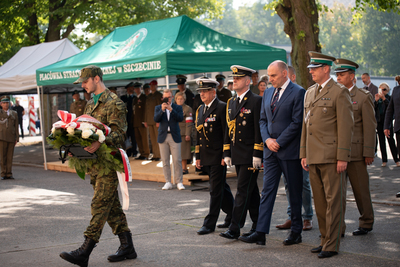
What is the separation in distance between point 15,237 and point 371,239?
4.55 meters

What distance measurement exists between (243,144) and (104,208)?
1.91 metres

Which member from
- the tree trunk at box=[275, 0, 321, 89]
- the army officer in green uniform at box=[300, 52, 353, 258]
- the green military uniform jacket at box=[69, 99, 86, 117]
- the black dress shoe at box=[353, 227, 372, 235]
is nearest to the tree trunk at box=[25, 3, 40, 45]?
the green military uniform jacket at box=[69, 99, 86, 117]

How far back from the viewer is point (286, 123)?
223 inches

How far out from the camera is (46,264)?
17.0 feet

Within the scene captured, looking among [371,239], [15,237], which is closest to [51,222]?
[15,237]

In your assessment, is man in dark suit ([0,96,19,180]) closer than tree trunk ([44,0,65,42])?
Yes

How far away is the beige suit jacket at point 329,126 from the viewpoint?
5.05 m

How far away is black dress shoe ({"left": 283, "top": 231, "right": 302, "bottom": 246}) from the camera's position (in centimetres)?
558

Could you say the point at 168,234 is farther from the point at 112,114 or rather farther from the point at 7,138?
the point at 7,138

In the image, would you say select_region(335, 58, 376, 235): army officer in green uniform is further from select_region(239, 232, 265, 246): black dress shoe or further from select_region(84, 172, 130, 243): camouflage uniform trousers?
select_region(84, 172, 130, 243): camouflage uniform trousers

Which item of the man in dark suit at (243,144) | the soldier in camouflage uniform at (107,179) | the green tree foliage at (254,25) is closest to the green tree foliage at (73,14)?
the man in dark suit at (243,144)

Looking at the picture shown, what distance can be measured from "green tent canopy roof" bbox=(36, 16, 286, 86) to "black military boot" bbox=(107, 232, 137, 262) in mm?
5638

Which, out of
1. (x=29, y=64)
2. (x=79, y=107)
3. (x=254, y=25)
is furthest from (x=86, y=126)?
(x=254, y=25)

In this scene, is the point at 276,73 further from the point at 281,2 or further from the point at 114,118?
the point at 281,2
